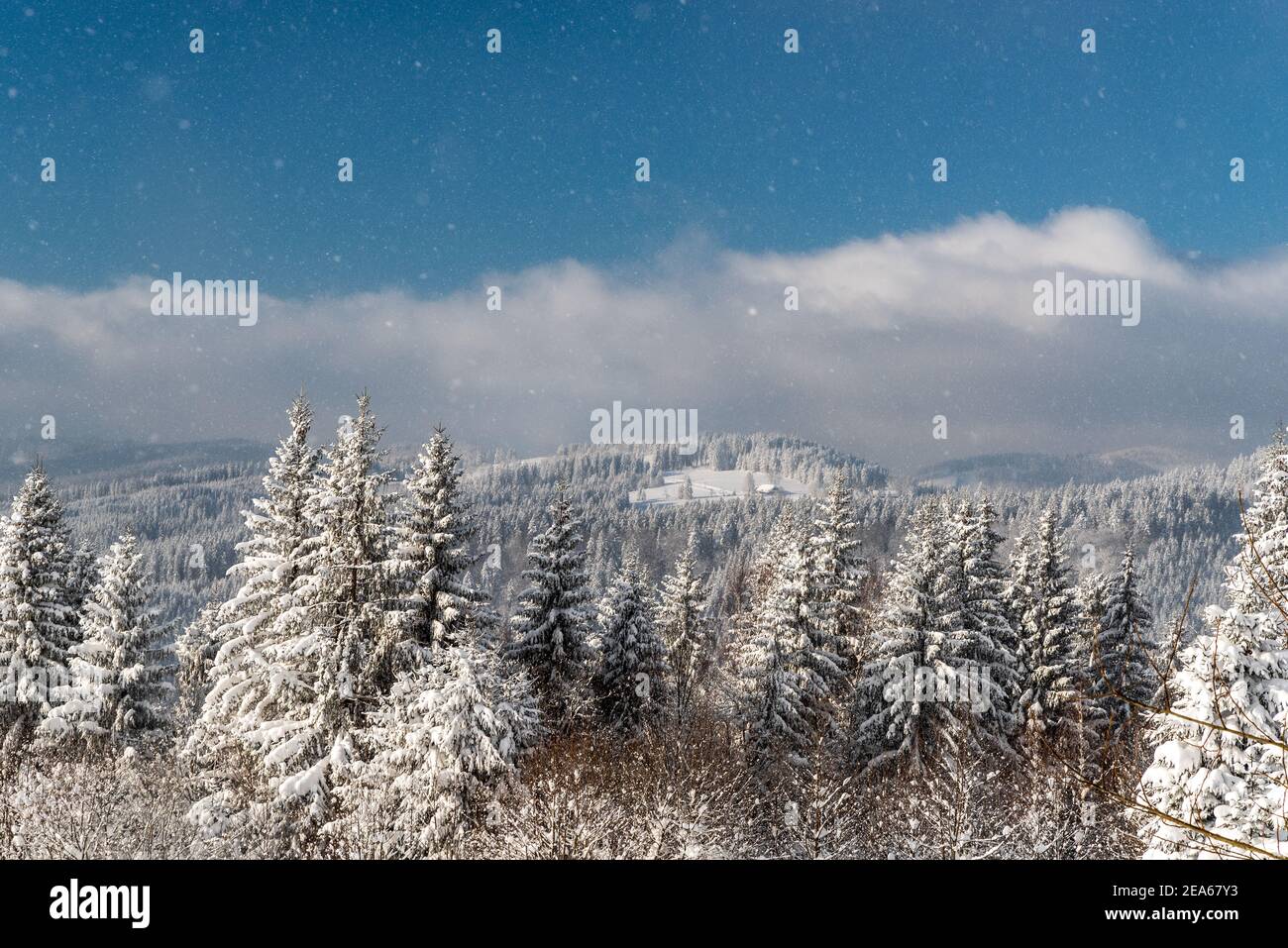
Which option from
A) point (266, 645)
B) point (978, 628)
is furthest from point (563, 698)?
point (978, 628)

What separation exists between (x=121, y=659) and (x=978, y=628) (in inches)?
1149

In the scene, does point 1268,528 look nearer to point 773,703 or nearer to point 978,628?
point 978,628

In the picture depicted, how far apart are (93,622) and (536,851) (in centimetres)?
1934

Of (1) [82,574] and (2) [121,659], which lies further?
(1) [82,574]

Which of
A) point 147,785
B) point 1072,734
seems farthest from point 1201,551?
point 147,785

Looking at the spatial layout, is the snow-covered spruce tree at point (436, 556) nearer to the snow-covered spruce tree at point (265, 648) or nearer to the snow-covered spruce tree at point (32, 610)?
the snow-covered spruce tree at point (265, 648)

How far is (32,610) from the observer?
23.6 metres

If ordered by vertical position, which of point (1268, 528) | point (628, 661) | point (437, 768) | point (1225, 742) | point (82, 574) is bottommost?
point (437, 768)

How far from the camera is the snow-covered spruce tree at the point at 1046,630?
89.9 feet

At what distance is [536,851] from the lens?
1454 cm

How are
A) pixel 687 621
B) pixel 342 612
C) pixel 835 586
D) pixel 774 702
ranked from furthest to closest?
pixel 687 621 < pixel 835 586 < pixel 774 702 < pixel 342 612
